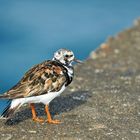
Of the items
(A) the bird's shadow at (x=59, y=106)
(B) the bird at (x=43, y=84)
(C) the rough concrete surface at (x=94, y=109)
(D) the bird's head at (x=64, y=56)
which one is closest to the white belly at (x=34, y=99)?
(B) the bird at (x=43, y=84)

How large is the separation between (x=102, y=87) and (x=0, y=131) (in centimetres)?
449

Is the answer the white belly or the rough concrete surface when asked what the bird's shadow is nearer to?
the rough concrete surface

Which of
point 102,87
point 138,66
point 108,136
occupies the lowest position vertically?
point 108,136

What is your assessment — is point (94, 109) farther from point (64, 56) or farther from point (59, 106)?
point (64, 56)

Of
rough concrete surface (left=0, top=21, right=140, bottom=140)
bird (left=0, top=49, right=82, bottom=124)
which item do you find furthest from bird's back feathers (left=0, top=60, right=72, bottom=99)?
rough concrete surface (left=0, top=21, right=140, bottom=140)

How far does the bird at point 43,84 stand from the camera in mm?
9977

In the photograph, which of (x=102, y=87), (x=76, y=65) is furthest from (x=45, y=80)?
(x=76, y=65)

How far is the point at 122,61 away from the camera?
1762 centimetres

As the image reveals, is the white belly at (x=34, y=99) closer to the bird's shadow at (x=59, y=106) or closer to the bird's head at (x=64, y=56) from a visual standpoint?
the bird's shadow at (x=59, y=106)

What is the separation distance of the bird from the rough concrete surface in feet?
1.06

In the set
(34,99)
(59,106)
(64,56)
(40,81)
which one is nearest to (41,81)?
(40,81)

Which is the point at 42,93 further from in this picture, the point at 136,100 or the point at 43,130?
the point at 136,100

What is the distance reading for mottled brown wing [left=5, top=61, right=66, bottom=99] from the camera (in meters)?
10.0

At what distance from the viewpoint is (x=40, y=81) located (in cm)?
1026
